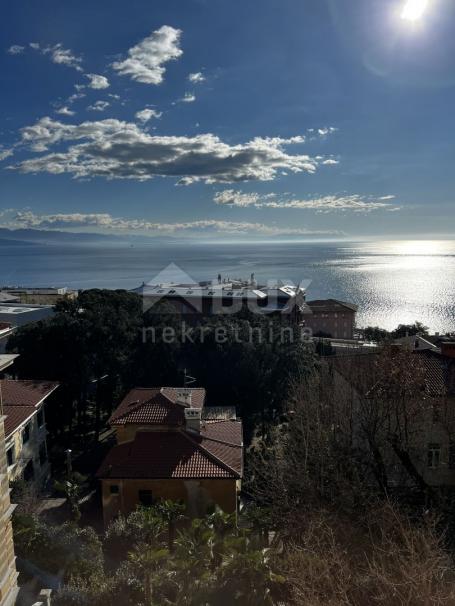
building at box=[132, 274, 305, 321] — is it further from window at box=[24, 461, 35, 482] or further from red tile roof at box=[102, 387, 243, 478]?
window at box=[24, 461, 35, 482]

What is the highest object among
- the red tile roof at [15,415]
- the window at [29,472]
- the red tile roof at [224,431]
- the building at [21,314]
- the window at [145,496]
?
the building at [21,314]

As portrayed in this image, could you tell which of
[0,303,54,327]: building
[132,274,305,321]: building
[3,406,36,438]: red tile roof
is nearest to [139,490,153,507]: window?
[3,406,36,438]: red tile roof

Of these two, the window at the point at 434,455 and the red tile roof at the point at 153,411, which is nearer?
the window at the point at 434,455

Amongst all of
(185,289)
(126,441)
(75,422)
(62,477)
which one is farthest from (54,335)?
(185,289)

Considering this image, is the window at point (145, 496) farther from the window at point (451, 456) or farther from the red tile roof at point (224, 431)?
the window at point (451, 456)

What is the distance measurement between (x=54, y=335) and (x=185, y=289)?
3143 centimetres

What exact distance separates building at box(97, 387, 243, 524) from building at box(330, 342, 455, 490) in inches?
164

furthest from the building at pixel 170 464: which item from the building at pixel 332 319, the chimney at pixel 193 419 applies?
the building at pixel 332 319

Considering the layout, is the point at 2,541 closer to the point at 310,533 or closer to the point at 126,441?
the point at 310,533

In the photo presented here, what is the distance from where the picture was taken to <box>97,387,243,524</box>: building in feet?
42.9

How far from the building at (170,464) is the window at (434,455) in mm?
5916

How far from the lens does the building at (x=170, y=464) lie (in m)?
13.1

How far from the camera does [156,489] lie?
13148mm

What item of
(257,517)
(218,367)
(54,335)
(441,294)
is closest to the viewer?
(257,517)
